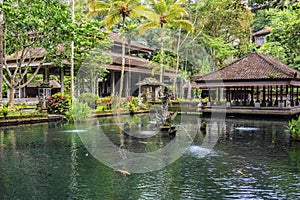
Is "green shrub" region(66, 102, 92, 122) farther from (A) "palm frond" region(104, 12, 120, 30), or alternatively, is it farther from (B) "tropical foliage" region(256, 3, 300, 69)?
(B) "tropical foliage" region(256, 3, 300, 69)

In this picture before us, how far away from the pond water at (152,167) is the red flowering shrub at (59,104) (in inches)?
319

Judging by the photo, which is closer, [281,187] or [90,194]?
[90,194]

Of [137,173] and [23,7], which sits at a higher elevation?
[23,7]

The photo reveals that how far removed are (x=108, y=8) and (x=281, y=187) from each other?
22333mm

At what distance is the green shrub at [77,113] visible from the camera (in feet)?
66.1

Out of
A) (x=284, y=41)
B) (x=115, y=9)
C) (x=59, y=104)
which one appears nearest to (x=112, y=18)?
(x=115, y=9)

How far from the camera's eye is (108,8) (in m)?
26.2

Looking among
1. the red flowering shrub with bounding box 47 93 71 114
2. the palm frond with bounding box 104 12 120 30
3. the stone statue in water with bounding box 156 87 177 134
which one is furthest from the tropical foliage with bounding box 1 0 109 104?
the stone statue in water with bounding box 156 87 177 134

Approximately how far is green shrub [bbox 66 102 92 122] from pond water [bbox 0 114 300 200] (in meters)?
6.77

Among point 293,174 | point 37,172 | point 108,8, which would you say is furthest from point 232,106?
point 37,172

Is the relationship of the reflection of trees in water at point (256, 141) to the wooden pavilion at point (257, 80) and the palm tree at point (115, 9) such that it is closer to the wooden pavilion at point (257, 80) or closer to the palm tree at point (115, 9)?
the wooden pavilion at point (257, 80)

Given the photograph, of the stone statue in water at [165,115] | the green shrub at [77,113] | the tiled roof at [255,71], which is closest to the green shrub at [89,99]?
the green shrub at [77,113]

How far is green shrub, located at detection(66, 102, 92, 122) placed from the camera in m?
20.1

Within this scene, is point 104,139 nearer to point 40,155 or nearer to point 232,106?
point 40,155
